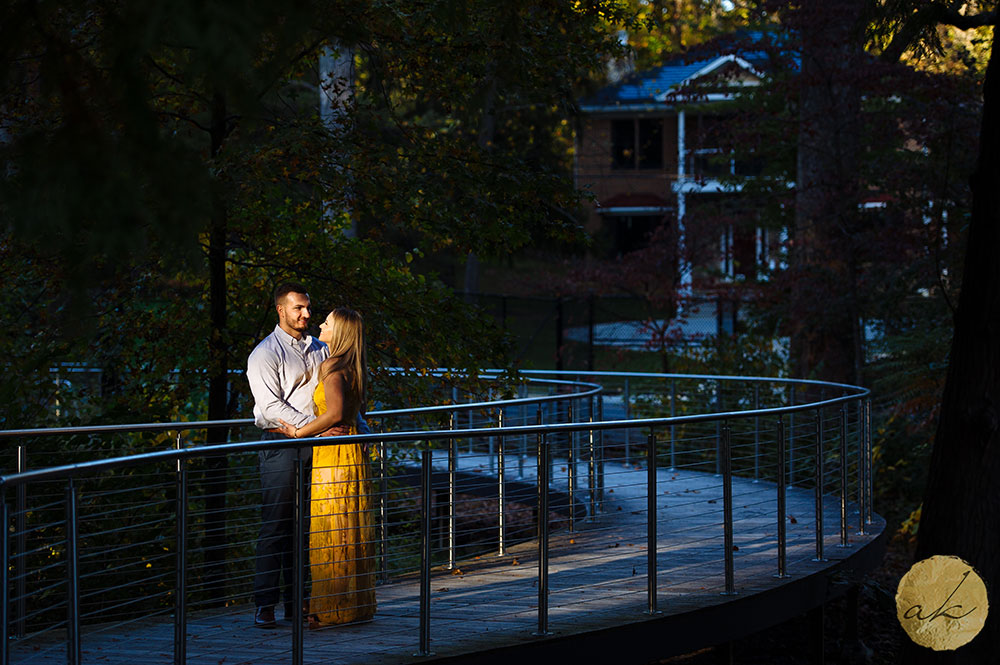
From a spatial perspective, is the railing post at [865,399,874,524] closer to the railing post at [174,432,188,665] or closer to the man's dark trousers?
the man's dark trousers

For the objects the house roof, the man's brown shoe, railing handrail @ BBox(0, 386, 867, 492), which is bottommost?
the man's brown shoe

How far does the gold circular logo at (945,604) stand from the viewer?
8016 mm

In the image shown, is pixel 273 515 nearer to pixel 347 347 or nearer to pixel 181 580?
pixel 347 347

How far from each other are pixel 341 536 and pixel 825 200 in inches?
504

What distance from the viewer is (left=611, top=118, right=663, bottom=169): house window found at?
4294 cm

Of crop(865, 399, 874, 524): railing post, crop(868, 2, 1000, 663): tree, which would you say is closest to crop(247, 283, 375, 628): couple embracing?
crop(868, 2, 1000, 663): tree

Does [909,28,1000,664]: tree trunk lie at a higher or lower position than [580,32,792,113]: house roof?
lower

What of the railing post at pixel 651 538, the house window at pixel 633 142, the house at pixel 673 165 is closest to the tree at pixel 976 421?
the railing post at pixel 651 538

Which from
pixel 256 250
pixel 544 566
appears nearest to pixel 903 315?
pixel 256 250

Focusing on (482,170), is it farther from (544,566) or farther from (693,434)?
(693,434)

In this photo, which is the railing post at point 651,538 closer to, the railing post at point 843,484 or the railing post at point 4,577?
the railing post at point 843,484

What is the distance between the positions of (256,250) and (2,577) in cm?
525

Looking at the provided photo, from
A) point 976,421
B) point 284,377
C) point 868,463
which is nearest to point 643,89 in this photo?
point 868,463

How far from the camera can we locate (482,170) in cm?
1017
